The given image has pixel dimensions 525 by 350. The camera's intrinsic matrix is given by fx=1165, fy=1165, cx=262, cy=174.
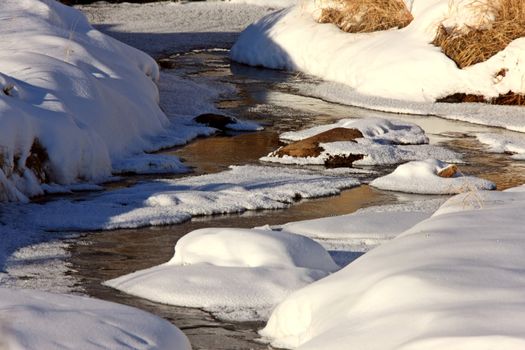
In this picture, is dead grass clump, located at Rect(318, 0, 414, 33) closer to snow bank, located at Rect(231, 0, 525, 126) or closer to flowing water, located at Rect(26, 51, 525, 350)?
snow bank, located at Rect(231, 0, 525, 126)

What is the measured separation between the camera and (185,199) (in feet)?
28.4

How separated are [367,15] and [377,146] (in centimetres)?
710

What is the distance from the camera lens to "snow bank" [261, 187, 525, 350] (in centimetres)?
423

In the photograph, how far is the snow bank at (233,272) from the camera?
19.7ft

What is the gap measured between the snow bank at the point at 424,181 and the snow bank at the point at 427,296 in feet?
11.1

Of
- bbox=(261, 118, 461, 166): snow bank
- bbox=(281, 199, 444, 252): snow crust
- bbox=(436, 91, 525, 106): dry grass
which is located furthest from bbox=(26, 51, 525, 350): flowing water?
bbox=(436, 91, 525, 106): dry grass

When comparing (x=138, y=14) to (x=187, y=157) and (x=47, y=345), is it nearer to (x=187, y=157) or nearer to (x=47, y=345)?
(x=187, y=157)

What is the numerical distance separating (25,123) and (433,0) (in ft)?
30.8

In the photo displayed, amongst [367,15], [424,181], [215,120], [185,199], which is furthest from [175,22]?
[185,199]

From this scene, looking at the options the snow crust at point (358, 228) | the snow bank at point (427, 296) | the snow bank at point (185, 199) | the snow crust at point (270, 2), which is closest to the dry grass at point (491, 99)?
the snow bank at point (185, 199)

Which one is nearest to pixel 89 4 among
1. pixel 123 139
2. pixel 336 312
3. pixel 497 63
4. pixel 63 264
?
pixel 497 63

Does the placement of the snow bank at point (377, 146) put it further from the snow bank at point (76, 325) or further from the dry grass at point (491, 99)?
the snow bank at point (76, 325)

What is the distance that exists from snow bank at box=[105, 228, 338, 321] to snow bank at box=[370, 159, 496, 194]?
2.96 m

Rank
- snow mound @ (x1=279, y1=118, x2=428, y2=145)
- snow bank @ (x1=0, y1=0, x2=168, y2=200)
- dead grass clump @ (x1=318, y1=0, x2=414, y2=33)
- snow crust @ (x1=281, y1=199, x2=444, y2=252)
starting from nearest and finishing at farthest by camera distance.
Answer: snow crust @ (x1=281, y1=199, x2=444, y2=252) < snow bank @ (x1=0, y1=0, x2=168, y2=200) < snow mound @ (x1=279, y1=118, x2=428, y2=145) < dead grass clump @ (x1=318, y1=0, x2=414, y2=33)
